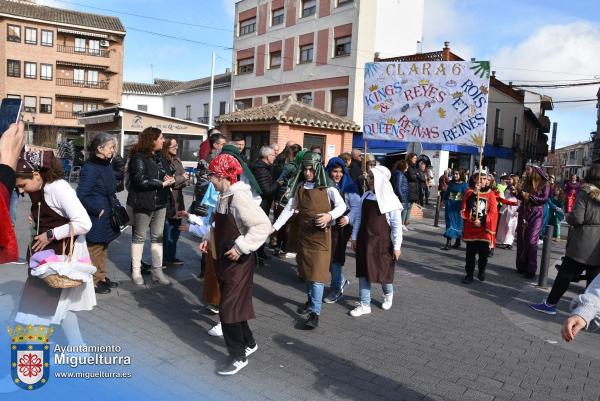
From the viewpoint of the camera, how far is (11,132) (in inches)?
99.3

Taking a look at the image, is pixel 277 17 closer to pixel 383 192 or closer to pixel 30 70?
pixel 30 70

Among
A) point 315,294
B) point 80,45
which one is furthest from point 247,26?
point 315,294

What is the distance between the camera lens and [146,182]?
595cm

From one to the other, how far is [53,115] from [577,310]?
53.1 meters

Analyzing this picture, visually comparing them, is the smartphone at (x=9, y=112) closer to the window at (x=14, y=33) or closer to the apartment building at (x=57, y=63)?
the apartment building at (x=57, y=63)

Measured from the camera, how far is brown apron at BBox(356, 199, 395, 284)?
555 cm

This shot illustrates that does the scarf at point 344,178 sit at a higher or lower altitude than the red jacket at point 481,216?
higher

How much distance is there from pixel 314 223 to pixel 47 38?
168 ft

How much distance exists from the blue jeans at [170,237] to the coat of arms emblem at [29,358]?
351cm

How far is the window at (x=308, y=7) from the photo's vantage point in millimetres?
28969

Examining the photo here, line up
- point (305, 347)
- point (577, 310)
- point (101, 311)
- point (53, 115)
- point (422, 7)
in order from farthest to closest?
point (53, 115) < point (422, 7) < point (101, 311) < point (305, 347) < point (577, 310)

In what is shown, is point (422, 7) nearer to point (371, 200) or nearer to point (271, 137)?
point (271, 137)

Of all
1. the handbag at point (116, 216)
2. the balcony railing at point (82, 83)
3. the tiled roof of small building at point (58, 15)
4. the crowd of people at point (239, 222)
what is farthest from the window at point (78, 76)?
the handbag at point (116, 216)

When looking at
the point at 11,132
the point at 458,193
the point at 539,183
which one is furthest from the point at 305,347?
the point at 458,193
